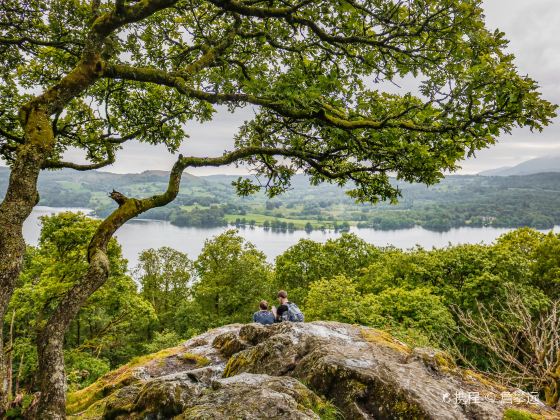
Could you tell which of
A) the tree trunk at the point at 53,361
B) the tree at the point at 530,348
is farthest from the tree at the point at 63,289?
the tree at the point at 530,348

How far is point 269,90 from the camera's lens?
4.86 metres

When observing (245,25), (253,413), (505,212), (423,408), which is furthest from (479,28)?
(505,212)

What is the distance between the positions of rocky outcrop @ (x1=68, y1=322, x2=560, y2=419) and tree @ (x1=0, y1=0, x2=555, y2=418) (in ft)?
7.00

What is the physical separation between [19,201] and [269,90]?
354cm

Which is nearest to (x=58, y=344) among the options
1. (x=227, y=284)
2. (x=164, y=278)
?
(x=227, y=284)

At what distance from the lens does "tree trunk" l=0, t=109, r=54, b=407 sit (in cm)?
399

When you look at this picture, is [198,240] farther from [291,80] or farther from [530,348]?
[291,80]

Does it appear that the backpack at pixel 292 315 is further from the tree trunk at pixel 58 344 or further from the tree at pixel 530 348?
the tree trunk at pixel 58 344

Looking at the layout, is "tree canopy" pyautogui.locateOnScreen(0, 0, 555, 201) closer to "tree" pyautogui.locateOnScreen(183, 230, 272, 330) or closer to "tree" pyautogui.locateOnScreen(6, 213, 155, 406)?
"tree" pyautogui.locateOnScreen(6, 213, 155, 406)

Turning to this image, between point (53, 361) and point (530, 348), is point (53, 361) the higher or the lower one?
the higher one

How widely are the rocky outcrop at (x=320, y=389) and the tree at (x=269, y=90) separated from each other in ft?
7.00

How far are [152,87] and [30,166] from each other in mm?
4225

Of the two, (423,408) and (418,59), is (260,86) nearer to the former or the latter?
(418,59)

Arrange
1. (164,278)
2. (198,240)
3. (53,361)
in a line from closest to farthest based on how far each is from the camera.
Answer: (53,361), (164,278), (198,240)
